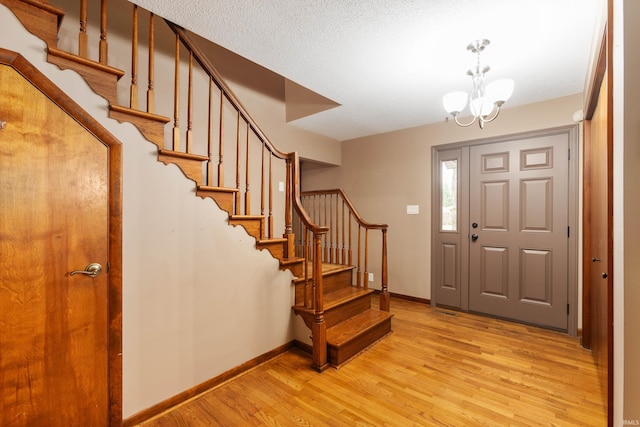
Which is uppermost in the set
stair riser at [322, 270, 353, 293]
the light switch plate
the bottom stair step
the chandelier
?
the chandelier

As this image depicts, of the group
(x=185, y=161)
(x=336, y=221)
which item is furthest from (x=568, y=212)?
(x=185, y=161)

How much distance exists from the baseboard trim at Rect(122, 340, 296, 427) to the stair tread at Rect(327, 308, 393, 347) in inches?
12.7

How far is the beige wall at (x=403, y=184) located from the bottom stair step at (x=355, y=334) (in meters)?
1.14

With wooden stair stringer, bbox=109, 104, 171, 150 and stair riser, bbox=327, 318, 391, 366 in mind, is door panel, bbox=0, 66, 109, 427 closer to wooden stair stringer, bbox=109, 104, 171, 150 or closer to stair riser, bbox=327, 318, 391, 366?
wooden stair stringer, bbox=109, 104, 171, 150

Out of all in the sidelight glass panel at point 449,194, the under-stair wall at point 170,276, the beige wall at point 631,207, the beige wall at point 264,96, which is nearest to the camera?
the beige wall at point 631,207

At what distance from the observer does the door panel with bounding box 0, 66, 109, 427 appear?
1313 millimetres

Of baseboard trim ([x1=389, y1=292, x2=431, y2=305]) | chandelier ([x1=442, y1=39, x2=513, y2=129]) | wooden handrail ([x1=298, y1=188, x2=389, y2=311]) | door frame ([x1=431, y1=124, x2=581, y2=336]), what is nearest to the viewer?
chandelier ([x1=442, y1=39, x2=513, y2=129])

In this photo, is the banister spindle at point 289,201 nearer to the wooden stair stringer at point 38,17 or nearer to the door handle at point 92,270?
the door handle at point 92,270

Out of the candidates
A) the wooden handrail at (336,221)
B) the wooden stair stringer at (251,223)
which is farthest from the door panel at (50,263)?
the wooden handrail at (336,221)

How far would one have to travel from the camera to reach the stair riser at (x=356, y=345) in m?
2.30

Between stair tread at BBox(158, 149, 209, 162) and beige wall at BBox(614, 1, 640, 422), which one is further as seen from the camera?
stair tread at BBox(158, 149, 209, 162)

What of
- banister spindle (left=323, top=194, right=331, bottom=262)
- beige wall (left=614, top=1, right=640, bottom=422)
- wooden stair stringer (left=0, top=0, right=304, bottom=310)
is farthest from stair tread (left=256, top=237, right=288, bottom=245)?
beige wall (left=614, top=1, right=640, bottom=422)

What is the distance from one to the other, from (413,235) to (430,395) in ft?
7.37

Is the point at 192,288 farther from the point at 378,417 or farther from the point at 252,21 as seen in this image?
the point at 252,21
